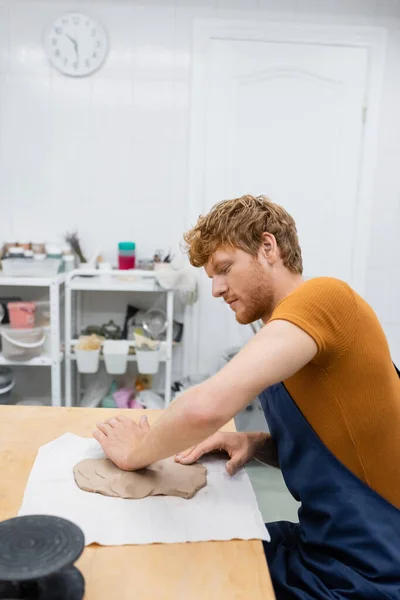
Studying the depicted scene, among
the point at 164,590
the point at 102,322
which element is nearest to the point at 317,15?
the point at 102,322

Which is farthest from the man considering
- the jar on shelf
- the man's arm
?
the jar on shelf

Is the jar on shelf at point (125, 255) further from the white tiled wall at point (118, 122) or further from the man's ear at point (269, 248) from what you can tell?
the man's ear at point (269, 248)

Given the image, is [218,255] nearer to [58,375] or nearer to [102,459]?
[102,459]

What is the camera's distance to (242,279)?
114 centimetres

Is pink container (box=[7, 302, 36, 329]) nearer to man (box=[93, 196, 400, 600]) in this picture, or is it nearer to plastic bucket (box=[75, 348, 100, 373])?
plastic bucket (box=[75, 348, 100, 373])

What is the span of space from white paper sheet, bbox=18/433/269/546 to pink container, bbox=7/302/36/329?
1.45 metres

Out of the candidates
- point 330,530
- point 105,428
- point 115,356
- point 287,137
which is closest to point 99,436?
point 105,428

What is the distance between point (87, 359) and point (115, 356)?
0.14m

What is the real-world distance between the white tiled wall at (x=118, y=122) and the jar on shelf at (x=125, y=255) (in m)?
0.13

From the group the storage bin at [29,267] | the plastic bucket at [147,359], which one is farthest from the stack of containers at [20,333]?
the plastic bucket at [147,359]

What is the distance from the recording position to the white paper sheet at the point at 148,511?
0.89 metres

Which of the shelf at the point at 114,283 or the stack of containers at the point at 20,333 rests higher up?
the shelf at the point at 114,283

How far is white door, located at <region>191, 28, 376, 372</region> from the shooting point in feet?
8.94

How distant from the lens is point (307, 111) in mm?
2779
